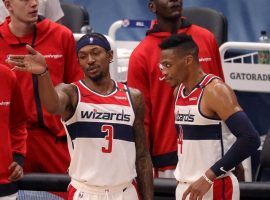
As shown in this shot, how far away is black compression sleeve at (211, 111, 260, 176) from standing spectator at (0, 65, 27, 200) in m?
1.23

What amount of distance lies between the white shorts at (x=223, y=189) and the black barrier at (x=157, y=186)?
407mm

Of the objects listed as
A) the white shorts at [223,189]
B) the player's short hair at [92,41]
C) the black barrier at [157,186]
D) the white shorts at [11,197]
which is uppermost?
the player's short hair at [92,41]

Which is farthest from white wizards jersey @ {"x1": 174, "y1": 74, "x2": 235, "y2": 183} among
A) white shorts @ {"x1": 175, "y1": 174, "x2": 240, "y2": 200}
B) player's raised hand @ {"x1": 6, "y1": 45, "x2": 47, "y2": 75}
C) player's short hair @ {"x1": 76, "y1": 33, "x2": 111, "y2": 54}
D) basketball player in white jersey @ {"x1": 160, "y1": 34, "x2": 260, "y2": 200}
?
player's raised hand @ {"x1": 6, "y1": 45, "x2": 47, "y2": 75}

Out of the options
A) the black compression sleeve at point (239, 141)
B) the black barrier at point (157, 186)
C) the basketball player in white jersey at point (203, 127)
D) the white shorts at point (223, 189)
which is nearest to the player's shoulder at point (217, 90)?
the basketball player in white jersey at point (203, 127)

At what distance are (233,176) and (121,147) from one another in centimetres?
69

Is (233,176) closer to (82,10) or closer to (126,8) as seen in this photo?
(82,10)

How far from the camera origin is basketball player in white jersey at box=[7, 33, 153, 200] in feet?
18.1

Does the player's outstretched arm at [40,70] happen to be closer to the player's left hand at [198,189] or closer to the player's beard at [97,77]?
the player's beard at [97,77]

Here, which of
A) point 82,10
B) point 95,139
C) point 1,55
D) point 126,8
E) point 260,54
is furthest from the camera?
point 126,8

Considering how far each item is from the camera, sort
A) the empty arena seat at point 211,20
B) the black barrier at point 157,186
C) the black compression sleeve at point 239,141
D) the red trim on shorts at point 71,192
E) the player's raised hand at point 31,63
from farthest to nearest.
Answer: the empty arena seat at point 211,20 < the black barrier at point 157,186 < the red trim on shorts at point 71,192 < the black compression sleeve at point 239,141 < the player's raised hand at point 31,63

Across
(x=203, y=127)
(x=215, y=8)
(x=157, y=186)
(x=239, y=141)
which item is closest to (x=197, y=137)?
(x=203, y=127)

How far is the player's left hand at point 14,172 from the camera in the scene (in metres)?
5.78

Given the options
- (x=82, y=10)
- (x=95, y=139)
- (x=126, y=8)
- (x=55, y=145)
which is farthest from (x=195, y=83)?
(x=126, y=8)

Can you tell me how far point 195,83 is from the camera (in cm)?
564
